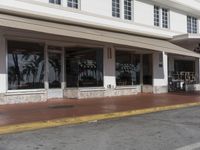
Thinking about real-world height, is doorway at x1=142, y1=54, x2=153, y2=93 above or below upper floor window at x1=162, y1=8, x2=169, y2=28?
below

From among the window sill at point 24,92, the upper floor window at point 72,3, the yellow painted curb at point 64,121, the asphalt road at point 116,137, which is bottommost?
the asphalt road at point 116,137

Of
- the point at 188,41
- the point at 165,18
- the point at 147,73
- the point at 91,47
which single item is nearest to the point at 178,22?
the point at 165,18

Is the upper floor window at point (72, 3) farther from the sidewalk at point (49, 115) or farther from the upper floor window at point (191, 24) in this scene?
the upper floor window at point (191, 24)

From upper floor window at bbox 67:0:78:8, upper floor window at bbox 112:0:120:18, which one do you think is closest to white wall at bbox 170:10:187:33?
upper floor window at bbox 112:0:120:18

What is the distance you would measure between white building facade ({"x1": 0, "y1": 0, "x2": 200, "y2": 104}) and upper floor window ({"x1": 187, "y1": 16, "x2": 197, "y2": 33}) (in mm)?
77

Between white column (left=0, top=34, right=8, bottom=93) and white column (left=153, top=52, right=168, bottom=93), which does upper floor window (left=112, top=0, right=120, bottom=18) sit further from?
white column (left=0, top=34, right=8, bottom=93)

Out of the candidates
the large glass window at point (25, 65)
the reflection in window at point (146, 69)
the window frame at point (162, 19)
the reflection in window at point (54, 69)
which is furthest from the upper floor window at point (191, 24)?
the large glass window at point (25, 65)

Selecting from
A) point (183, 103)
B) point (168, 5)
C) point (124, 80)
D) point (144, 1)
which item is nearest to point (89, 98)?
point (124, 80)

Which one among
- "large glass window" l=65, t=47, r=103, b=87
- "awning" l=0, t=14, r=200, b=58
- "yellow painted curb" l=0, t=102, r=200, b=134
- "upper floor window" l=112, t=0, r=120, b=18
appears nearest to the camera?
"yellow painted curb" l=0, t=102, r=200, b=134

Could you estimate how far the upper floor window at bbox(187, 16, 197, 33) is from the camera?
86.3ft

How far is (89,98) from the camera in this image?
1819 cm

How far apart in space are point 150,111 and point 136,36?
25.4 feet

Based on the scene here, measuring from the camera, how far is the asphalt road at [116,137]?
24.9 feet

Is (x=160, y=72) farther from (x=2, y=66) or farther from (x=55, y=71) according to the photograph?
(x=2, y=66)
